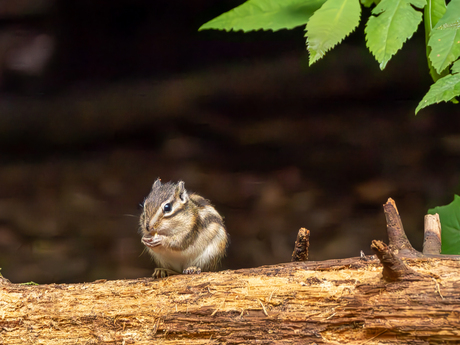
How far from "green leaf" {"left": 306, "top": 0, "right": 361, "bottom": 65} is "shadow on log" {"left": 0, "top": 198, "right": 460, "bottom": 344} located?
27.1 inches

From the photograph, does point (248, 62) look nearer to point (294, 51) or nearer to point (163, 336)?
point (294, 51)

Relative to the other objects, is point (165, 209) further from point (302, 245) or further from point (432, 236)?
point (432, 236)

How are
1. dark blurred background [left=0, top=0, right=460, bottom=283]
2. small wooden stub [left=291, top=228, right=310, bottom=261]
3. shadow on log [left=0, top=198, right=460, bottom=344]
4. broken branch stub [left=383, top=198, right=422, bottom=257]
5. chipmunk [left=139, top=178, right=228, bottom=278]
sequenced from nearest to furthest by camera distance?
shadow on log [left=0, top=198, right=460, bottom=344]
broken branch stub [left=383, top=198, right=422, bottom=257]
small wooden stub [left=291, top=228, right=310, bottom=261]
chipmunk [left=139, top=178, right=228, bottom=278]
dark blurred background [left=0, top=0, right=460, bottom=283]

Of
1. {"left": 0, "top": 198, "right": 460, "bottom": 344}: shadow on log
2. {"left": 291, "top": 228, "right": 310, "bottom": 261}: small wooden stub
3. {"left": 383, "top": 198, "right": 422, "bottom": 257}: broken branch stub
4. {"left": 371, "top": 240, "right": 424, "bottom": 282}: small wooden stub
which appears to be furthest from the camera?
{"left": 291, "top": 228, "right": 310, "bottom": 261}: small wooden stub

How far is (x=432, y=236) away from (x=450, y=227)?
284 millimetres

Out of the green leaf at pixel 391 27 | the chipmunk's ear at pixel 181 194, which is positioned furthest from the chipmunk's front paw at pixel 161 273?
the green leaf at pixel 391 27

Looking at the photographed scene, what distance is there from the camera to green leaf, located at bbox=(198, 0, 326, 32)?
149 centimetres

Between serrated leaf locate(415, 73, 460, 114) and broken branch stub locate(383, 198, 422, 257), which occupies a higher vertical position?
serrated leaf locate(415, 73, 460, 114)

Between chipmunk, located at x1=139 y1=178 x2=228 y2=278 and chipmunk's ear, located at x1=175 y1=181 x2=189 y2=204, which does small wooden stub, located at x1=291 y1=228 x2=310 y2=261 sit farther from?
chipmunk's ear, located at x1=175 y1=181 x2=189 y2=204

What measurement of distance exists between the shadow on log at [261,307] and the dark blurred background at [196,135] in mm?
987

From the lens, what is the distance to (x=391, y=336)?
1122mm

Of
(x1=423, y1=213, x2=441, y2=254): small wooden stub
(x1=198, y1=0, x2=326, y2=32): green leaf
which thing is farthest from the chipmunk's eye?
(x1=423, y1=213, x2=441, y2=254): small wooden stub

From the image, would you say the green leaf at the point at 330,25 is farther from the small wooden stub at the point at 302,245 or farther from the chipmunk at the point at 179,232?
the chipmunk at the point at 179,232

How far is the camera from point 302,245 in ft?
4.89
